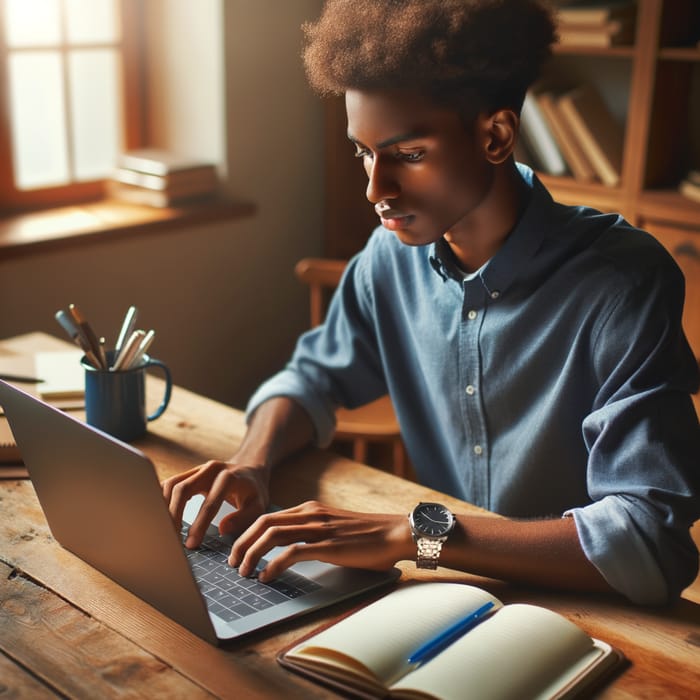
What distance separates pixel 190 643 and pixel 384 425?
1498mm

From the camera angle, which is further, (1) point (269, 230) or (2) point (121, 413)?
(1) point (269, 230)

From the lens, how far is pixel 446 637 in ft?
3.21

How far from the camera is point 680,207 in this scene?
265 cm

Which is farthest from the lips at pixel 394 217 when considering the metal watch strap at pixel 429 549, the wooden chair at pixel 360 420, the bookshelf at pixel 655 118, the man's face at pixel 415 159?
the bookshelf at pixel 655 118

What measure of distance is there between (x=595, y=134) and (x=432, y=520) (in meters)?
1.95

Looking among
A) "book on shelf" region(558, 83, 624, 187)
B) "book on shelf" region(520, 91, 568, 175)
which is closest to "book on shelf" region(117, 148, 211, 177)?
"book on shelf" region(520, 91, 568, 175)

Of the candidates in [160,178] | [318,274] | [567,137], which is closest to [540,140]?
[567,137]

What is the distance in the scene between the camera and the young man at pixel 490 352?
113 centimetres

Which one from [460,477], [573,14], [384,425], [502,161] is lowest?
[384,425]

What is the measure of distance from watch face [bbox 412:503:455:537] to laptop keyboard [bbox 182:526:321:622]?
0.44ft

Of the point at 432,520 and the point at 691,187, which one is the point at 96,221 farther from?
the point at 432,520

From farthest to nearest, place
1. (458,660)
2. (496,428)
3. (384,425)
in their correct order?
(384,425) → (496,428) → (458,660)

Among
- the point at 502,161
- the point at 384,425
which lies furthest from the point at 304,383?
the point at 384,425

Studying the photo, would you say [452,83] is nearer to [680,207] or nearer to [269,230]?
[680,207]
